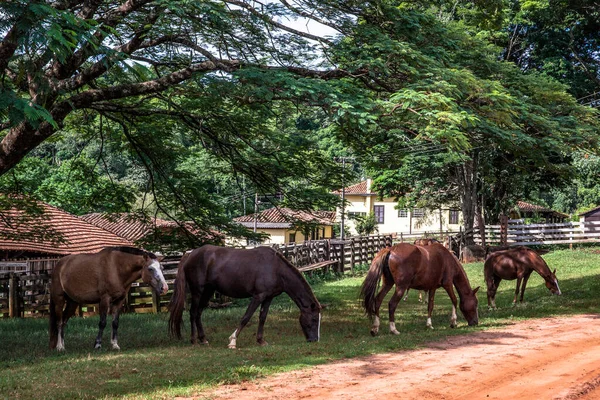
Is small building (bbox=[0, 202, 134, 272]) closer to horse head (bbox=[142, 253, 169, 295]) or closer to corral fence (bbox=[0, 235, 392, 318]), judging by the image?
corral fence (bbox=[0, 235, 392, 318])

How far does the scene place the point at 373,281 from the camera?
14.1 metres

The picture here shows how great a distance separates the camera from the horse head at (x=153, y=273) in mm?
12867

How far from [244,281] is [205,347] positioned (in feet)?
4.61

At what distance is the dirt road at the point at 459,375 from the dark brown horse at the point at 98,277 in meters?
4.54

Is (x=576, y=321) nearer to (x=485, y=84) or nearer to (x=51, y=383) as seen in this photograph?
(x=485, y=84)

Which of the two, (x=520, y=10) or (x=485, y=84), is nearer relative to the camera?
(x=485, y=84)

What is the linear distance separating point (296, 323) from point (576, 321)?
625 cm

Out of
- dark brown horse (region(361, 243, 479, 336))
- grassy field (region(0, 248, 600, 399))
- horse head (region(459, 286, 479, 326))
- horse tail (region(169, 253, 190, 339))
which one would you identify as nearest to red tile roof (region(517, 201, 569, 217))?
grassy field (region(0, 248, 600, 399))

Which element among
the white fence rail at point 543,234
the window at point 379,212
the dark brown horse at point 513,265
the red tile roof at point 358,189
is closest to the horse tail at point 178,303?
the dark brown horse at point 513,265

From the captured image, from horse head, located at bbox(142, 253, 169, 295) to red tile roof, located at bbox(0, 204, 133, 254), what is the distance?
598 centimetres

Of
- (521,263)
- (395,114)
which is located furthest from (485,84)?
(521,263)

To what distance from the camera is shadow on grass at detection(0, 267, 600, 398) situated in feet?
30.0

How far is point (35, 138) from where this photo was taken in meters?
13.4

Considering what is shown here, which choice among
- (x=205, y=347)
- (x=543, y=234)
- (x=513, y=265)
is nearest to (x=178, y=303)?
(x=205, y=347)
